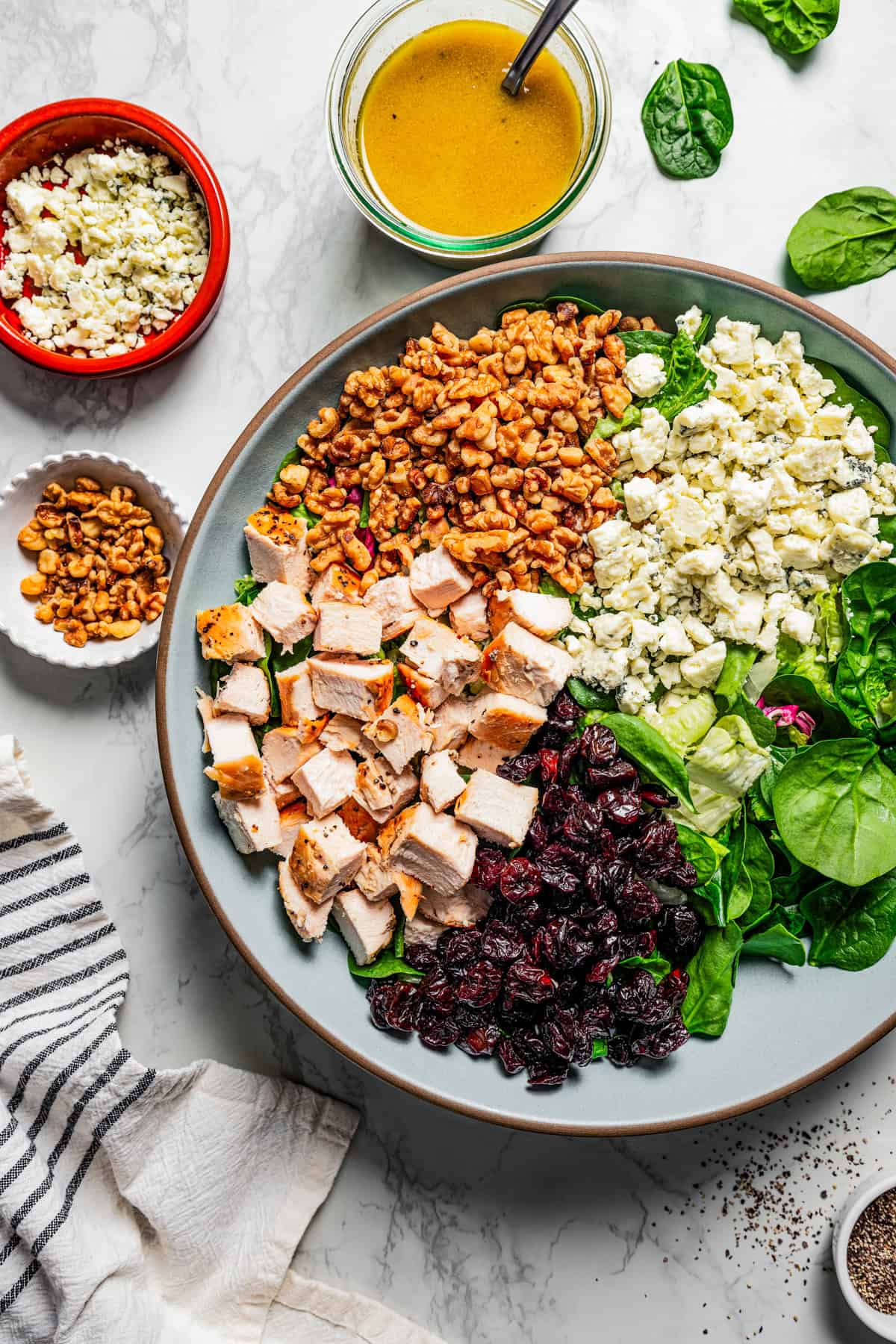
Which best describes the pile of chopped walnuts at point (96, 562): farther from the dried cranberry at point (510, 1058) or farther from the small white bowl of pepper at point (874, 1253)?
the small white bowl of pepper at point (874, 1253)

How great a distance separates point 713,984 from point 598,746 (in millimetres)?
531

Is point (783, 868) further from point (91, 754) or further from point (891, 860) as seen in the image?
point (91, 754)

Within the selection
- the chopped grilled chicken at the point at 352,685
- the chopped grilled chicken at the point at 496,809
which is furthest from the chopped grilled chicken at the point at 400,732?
the chopped grilled chicken at the point at 496,809

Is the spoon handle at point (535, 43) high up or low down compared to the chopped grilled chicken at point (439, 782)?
up

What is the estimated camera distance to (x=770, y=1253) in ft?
7.61

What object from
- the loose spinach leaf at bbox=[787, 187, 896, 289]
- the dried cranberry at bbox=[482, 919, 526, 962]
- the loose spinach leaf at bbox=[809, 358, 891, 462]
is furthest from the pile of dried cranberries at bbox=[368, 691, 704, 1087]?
the loose spinach leaf at bbox=[787, 187, 896, 289]

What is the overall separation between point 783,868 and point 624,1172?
0.83 metres

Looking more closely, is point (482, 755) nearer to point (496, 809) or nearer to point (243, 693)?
point (496, 809)

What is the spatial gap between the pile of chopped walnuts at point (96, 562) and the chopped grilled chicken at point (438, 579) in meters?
0.58

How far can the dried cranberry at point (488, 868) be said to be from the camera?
203 cm

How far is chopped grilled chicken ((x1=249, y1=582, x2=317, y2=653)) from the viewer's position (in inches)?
80.7

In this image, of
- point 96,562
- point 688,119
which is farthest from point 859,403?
point 96,562

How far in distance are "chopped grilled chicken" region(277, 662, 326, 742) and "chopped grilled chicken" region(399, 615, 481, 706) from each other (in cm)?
21

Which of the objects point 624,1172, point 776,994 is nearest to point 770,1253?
point 624,1172
